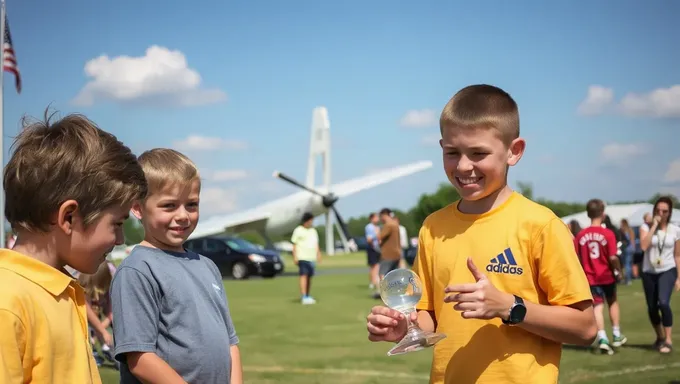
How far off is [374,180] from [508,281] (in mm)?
59469

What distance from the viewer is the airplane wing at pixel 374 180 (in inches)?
2323

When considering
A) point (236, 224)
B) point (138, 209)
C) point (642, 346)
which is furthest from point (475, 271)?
point (236, 224)

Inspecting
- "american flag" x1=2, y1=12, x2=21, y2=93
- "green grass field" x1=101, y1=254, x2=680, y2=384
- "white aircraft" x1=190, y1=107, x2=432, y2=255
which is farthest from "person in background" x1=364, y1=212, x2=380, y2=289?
"white aircraft" x1=190, y1=107, x2=432, y2=255

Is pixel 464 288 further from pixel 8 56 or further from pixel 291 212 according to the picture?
pixel 291 212

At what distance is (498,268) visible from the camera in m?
2.88

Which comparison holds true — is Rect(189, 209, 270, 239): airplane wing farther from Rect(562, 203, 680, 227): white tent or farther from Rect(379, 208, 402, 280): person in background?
Rect(379, 208, 402, 280): person in background

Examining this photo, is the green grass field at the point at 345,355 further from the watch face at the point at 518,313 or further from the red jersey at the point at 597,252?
the watch face at the point at 518,313

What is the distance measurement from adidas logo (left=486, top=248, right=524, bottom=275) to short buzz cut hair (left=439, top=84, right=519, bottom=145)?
1.44 ft

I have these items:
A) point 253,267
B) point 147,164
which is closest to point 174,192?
point 147,164

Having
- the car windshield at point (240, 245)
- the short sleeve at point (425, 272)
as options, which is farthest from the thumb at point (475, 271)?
the car windshield at point (240, 245)

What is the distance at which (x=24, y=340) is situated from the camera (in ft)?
6.39

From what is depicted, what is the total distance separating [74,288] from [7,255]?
0.75 ft

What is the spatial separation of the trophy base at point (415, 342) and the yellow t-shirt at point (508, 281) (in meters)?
0.16

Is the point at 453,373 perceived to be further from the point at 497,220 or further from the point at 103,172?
the point at 103,172
